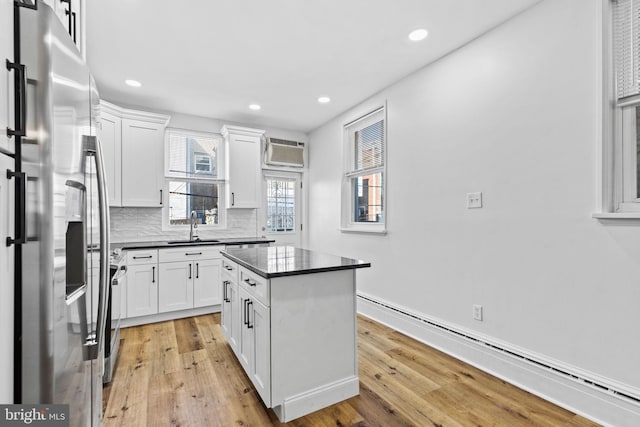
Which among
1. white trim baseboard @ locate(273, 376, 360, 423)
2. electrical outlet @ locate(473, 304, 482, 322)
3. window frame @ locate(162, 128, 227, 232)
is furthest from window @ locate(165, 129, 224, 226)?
electrical outlet @ locate(473, 304, 482, 322)

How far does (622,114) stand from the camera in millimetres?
1835

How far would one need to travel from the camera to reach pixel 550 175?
2.08 meters

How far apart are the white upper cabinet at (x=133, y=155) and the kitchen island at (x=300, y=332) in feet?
7.97

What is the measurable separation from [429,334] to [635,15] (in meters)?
2.69

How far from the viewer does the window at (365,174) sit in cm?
378

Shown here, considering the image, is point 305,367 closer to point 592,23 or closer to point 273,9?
point 273,9

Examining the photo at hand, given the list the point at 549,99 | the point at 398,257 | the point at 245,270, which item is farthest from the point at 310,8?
the point at 398,257

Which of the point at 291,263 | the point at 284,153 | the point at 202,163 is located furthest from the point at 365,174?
the point at 202,163

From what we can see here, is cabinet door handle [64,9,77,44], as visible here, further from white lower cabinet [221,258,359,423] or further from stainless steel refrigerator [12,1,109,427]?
white lower cabinet [221,258,359,423]

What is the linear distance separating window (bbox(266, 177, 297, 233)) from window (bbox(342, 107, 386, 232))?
1.26 m

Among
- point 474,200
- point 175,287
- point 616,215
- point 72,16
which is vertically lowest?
point 175,287

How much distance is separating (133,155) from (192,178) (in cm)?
85

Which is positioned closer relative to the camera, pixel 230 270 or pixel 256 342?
pixel 256 342

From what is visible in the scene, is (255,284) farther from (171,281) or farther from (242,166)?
(242,166)
